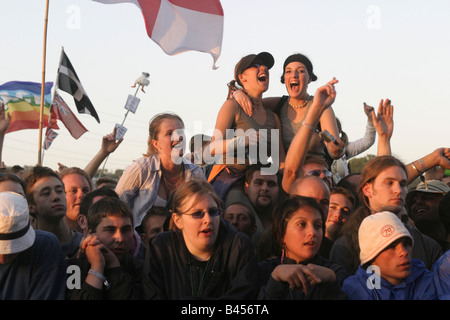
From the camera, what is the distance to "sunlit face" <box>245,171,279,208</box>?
5547 mm

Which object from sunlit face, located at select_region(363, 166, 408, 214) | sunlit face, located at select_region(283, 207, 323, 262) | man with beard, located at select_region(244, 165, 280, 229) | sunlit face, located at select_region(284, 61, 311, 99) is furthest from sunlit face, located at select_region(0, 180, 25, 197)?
sunlit face, located at select_region(363, 166, 408, 214)

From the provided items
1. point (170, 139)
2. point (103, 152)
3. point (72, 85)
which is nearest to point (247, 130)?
point (170, 139)

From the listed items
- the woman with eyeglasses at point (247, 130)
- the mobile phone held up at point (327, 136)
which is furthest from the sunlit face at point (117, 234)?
the mobile phone held up at point (327, 136)

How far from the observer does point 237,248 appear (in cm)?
402

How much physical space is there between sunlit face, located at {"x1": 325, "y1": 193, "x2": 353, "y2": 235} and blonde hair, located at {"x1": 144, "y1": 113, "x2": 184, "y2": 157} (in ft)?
5.60

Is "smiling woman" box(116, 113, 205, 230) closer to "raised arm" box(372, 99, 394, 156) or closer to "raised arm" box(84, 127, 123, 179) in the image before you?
"raised arm" box(84, 127, 123, 179)

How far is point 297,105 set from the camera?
5941mm

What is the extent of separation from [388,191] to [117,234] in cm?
207

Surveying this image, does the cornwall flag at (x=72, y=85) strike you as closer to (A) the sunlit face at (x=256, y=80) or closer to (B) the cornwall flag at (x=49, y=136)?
(B) the cornwall flag at (x=49, y=136)

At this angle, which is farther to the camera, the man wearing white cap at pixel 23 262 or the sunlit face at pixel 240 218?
the sunlit face at pixel 240 218

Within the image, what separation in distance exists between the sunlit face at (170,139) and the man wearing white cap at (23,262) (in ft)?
6.56

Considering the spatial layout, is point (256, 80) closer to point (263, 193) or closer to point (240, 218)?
point (263, 193)

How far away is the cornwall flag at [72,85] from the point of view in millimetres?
11414
